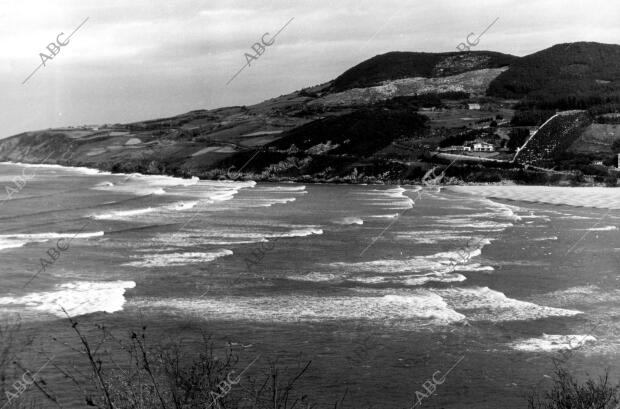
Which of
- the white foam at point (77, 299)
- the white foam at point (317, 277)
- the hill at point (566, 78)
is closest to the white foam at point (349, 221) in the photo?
the white foam at point (317, 277)

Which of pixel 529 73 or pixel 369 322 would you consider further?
pixel 529 73

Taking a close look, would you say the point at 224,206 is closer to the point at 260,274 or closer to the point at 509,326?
the point at 260,274

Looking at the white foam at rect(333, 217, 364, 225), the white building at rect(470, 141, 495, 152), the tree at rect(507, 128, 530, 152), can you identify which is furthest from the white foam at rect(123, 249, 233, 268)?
the tree at rect(507, 128, 530, 152)

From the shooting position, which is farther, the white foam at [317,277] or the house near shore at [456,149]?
the house near shore at [456,149]

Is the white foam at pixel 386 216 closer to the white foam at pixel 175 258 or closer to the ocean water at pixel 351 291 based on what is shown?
the ocean water at pixel 351 291

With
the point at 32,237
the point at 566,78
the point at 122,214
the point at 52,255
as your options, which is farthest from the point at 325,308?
the point at 566,78

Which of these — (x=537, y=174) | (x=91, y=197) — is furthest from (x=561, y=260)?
(x=537, y=174)
